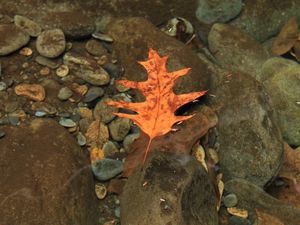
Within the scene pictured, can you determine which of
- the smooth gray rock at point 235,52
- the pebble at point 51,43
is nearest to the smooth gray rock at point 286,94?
the smooth gray rock at point 235,52

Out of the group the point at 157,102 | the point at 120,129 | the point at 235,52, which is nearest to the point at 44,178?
the point at 120,129

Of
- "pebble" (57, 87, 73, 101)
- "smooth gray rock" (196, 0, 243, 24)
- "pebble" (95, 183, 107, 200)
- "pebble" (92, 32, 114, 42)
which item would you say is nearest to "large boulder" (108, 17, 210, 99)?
"pebble" (92, 32, 114, 42)

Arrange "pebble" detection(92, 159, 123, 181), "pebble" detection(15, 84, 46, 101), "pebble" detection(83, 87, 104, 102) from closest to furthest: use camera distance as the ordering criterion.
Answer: "pebble" detection(92, 159, 123, 181) < "pebble" detection(15, 84, 46, 101) < "pebble" detection(83, 87, 104, 102)

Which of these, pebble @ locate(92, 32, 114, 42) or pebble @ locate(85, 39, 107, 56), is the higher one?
pebble @ locate(92, 32, 114, 42)

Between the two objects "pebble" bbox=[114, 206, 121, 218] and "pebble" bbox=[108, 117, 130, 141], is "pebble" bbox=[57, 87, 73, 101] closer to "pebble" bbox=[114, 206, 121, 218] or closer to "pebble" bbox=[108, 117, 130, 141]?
"pebble" bbox=[108, 117, 130, 141]

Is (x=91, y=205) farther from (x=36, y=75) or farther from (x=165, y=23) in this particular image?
(x=165, y=23)

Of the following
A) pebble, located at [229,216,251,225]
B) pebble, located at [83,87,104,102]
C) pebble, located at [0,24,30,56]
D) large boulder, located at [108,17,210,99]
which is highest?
large boulder, located at [108,17,210,99]

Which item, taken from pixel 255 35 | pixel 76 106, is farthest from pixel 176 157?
pixel 255 35

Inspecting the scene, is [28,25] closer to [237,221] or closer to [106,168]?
[106,168]
